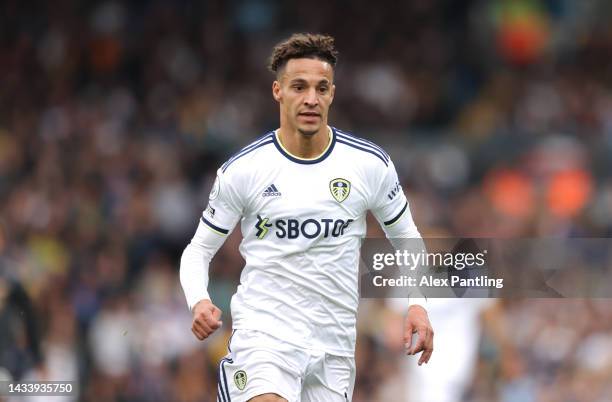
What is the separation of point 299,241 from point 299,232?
0.14 ft

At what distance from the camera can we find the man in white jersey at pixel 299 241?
19.4 feet

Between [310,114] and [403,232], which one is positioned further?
[403,232]

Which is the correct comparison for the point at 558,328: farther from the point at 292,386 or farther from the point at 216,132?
the point at 216,132

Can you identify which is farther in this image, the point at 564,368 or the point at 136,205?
the point at 136,205

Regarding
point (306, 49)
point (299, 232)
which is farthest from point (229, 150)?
point (299, 232)

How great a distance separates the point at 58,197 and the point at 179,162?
1467 mm

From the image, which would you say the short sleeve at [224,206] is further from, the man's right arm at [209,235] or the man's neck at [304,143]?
the man's neck at [304,143]

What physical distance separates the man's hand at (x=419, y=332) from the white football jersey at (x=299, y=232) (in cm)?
30

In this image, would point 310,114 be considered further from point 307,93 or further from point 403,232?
point 403,232

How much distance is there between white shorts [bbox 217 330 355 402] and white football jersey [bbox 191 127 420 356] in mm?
52

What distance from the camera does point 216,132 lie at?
49.7ft

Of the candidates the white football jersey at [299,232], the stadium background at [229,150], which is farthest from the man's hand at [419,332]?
the stadium background at [229,150]

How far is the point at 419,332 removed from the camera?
591cm

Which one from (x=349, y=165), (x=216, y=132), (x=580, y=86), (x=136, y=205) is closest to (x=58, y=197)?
(x=136, y=205)
